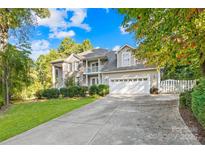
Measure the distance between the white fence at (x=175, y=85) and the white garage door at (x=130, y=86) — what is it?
146cm

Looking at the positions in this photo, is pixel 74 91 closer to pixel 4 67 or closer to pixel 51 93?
pixel 51 93

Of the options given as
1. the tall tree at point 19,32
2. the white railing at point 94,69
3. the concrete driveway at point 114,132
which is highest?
the tall tree at point 19,32

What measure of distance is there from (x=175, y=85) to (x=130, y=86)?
168 inches

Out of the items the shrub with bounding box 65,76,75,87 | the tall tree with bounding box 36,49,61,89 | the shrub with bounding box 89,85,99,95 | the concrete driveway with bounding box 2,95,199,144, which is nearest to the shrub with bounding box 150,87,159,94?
the shrub with bounding box 89,85,99,95

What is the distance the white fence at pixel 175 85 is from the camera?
15.3m

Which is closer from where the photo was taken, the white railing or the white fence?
the white fence

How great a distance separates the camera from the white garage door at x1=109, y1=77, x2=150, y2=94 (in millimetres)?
17234

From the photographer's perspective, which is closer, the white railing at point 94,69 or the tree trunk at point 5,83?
the tree trunk at point 5,83

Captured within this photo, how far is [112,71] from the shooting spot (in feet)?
63.5

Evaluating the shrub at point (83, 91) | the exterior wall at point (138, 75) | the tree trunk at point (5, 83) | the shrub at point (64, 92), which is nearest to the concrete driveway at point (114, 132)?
the shrub at point (83, 91)

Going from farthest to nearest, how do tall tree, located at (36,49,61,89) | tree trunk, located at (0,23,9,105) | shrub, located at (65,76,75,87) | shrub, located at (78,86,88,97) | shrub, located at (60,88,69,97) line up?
tall tree, located at (36,49,61,89) → shrub, located at (65,76,75,87) → shrub, located at (60,88,69,97) → shrub, located at (78,86,88,97) → tree trunk, located at (0,23,9,105)

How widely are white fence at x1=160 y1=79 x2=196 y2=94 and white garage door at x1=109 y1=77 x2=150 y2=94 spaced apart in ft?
4.78

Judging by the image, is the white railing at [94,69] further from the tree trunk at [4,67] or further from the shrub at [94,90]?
the tree trunk at [4,67]

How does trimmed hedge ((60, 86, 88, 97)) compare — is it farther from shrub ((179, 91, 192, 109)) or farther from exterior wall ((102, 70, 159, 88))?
shrub ((179, 91, 192, 109))
